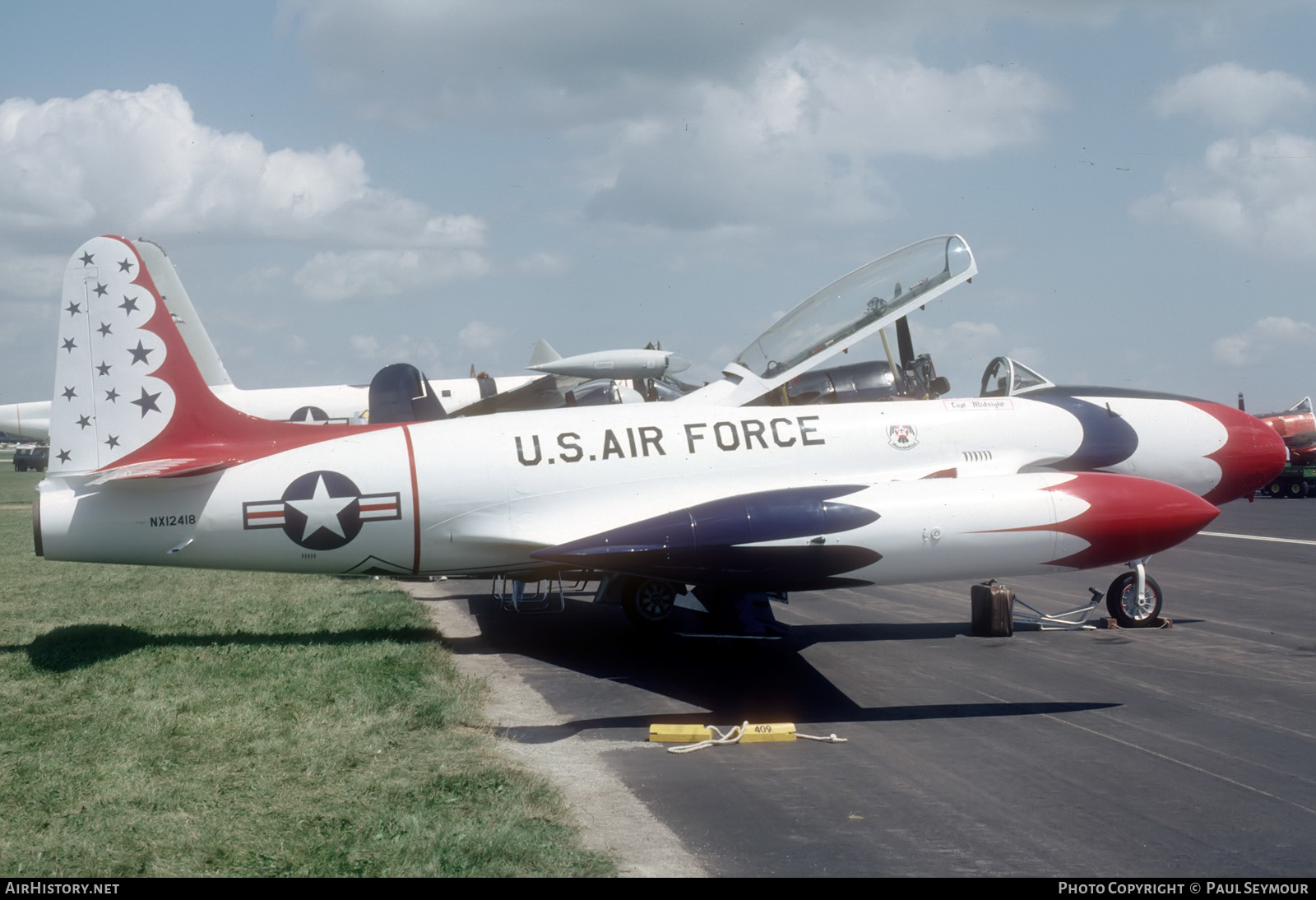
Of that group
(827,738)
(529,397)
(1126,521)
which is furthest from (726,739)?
(529,397)

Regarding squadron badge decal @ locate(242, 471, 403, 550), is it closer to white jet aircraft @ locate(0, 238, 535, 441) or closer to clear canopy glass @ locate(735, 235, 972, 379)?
clear canopy glass @ locate(735, 235, 972, 379)

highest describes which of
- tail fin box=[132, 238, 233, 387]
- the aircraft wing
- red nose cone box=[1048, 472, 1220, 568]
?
tail fin box=[132, 238, 233, 387]

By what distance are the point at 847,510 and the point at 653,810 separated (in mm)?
3708

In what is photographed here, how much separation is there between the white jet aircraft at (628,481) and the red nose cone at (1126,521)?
21 mm

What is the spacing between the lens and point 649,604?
1103 cm

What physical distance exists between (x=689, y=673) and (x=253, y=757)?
4.37 meters

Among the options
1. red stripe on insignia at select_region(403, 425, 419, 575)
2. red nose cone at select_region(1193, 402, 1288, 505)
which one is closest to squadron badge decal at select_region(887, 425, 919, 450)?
red nose cone at select_region(1193, 402, 1288, 505)

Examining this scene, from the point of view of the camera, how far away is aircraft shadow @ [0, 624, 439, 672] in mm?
9523

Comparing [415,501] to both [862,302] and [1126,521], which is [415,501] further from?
[1126,521]

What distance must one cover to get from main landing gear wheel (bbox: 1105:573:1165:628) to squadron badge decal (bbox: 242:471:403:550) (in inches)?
324

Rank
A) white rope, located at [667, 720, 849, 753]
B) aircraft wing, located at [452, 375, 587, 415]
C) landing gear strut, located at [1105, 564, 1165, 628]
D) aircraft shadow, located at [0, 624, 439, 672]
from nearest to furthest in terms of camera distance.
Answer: white rope, located at [667, 720, 849, 753] < aircraft shadow, located at [0, 624, 439, 672] < landing gear strut, located at [1105, 564, 1165, 628] < aircraft wing, located at [452, 375, 587, 415]

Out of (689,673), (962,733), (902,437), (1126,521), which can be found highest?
(902,437)

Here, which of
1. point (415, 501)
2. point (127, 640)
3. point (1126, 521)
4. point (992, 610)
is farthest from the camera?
point (992, 610)

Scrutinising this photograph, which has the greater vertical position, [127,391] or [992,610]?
[127,391]
